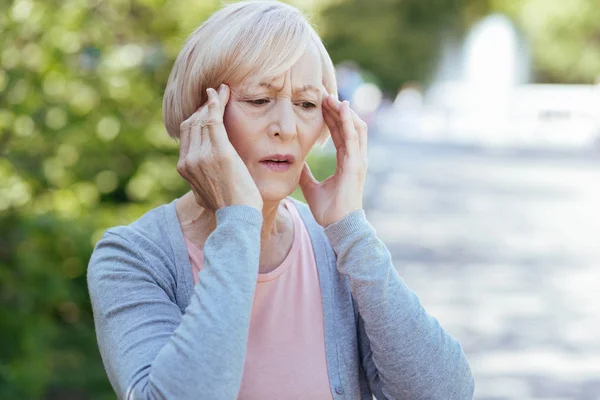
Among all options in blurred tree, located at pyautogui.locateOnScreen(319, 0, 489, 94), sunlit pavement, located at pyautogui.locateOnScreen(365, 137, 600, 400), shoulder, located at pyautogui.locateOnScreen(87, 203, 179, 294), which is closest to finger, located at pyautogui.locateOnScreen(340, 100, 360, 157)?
shoulder, located at pyautogui.locateOnScreen(87, 203, 179, 294)

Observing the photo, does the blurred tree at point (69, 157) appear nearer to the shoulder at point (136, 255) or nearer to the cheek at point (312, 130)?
the shoulder at point (136, 255)

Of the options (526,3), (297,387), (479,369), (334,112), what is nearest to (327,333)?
(297,387)

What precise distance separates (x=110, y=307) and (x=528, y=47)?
41.0 metres

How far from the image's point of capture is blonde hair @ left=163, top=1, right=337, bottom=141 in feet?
6.31

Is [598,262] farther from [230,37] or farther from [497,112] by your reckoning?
[497,112]

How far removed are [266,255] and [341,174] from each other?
0.25m

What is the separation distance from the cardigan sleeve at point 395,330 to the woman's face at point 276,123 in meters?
0.18

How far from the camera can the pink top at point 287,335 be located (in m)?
1.92

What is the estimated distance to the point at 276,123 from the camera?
1953mm

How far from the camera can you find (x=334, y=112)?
80.7 inches

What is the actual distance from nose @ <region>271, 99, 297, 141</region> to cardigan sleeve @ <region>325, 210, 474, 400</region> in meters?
0.22

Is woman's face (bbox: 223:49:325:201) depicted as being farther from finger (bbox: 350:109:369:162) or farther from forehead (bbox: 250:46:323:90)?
finger (bbox: 350:109:369:162)

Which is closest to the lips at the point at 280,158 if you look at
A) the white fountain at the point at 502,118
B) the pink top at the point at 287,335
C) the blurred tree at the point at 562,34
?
the pink top at the point at 287,335

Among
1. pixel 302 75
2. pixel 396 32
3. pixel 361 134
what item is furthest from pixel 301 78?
pixel 396 32
